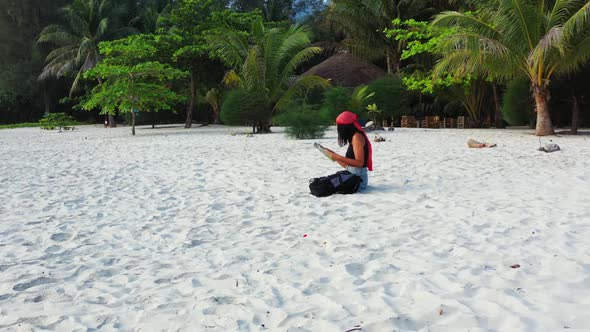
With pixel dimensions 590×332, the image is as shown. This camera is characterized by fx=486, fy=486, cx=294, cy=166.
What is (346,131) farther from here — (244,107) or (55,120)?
(55,120)

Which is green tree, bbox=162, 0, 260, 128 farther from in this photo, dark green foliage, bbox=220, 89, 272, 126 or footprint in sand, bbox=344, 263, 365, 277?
footprint in sand, bbox=344, 263, 365, 277

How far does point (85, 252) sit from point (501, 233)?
337 cm

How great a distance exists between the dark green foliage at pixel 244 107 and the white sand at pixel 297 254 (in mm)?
10501

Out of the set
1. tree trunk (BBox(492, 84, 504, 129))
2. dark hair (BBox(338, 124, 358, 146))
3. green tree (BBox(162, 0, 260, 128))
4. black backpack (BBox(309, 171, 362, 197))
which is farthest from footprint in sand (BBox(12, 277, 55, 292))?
green tree (BBox(162, 0, 260, 128))

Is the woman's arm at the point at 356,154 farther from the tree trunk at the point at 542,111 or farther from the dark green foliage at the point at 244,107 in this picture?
Result: the dark green foliage at the point at 244,107

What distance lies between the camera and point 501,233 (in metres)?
4.00

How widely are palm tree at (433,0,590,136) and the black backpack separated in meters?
8.49

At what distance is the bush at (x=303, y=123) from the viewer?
48.7ft

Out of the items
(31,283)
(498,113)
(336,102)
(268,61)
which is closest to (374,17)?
(336,102)

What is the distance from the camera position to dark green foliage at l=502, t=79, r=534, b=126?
1789 centimetres

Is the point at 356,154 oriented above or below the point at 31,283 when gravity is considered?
above

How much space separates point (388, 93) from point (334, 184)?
16.9 meters

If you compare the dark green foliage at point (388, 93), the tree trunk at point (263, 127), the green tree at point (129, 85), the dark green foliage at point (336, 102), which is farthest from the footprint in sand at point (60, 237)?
the dark green foliage at point (388, 93)

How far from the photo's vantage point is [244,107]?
693 inches
